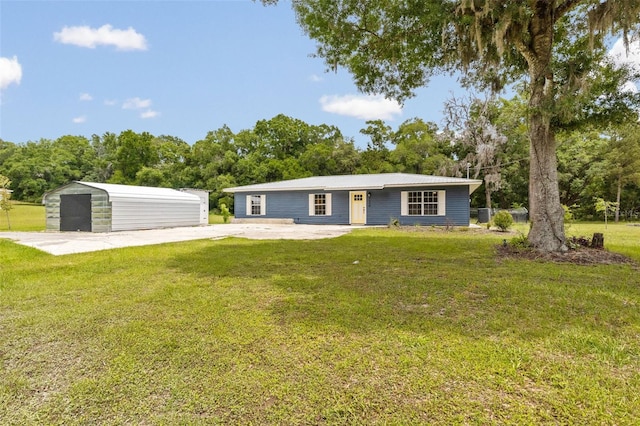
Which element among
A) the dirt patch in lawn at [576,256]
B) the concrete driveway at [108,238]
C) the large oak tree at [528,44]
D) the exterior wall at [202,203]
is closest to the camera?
the dirt patch in lawn at [576,256]

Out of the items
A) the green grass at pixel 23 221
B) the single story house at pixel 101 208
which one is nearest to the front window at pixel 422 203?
the single story house at pixel 101 208

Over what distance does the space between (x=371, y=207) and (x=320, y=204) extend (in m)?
2.87

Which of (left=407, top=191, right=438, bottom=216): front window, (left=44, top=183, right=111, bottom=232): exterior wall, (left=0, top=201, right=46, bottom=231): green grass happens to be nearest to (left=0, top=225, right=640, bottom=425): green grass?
(left=44, top=183, right=111, bottom=232): exterior wall

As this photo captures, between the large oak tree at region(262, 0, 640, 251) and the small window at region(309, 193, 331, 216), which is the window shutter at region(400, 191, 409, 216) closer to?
the small window at region(309, 193, 331, 216)

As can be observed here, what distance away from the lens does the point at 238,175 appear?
30.8 meters

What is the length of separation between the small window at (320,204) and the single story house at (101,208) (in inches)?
291

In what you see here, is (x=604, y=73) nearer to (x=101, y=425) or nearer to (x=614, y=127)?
(x=614, y=127)

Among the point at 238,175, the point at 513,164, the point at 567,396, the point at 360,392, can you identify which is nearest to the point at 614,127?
the point at 567,396

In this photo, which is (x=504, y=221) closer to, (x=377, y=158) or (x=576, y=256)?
(x=576, y=256)

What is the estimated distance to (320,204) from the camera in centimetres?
1762

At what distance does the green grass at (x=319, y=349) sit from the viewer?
173 cm

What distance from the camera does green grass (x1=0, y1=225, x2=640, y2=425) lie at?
Answer: 173 cm

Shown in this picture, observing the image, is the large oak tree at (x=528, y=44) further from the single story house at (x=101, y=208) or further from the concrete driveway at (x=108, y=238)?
the single story house at (x=101, y=208)

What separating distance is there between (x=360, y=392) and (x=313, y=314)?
50.9 inches
